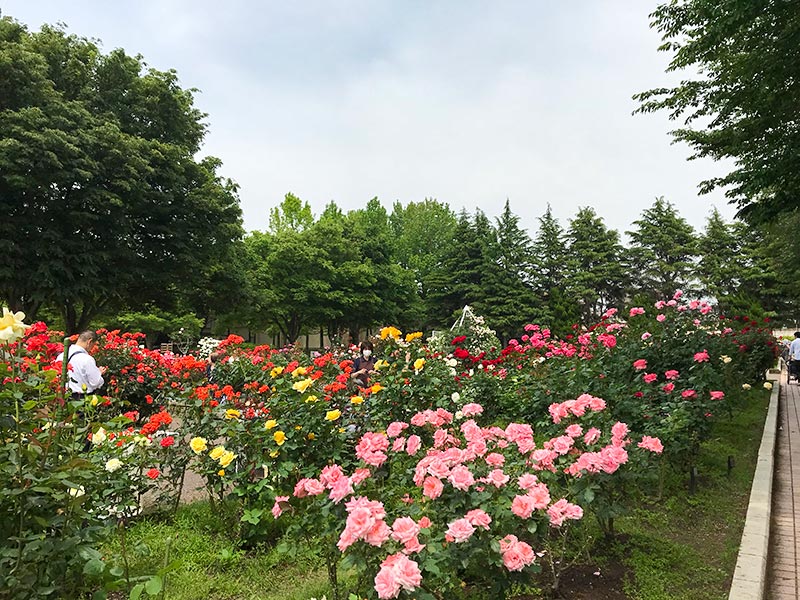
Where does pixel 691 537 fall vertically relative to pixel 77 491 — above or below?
below

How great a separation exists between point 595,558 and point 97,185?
50.5 feet

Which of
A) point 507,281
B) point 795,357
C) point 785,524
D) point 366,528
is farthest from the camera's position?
point 507,281

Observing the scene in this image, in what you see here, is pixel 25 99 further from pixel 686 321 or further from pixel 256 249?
pixel 686 321

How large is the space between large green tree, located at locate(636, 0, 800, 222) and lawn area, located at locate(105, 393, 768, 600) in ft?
12.2

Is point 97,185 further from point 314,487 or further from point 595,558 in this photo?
point 595,558

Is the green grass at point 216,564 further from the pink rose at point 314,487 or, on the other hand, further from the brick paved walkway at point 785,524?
the brick paved walkway at point 785,524

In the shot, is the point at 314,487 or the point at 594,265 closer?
the point at 314,487

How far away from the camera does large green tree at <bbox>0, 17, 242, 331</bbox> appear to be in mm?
12773

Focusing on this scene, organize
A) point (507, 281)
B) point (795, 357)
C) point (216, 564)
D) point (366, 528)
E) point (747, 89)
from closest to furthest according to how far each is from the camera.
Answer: point (366, 528) < point (216, 564) < point (747, 89) < point (795, 357) < point (507, 281)

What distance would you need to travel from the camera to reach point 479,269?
31.6 metres

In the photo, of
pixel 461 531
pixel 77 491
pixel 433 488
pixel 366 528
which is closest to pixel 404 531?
pixel 366 528

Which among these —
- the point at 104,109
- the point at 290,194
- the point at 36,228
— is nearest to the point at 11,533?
the point at 36,228

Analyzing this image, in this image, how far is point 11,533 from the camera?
1653mm

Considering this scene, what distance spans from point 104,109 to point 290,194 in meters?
15.6
